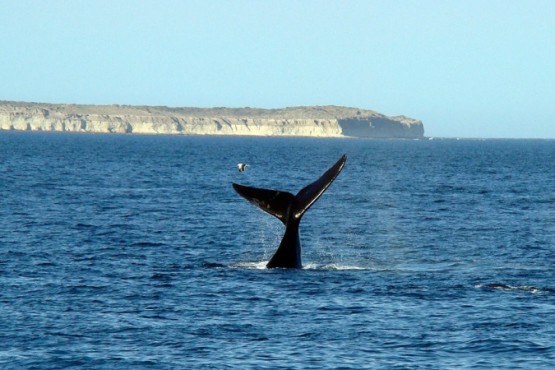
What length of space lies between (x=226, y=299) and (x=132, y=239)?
14.6 meters

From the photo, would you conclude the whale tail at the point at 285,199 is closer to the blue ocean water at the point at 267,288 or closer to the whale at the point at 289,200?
the whale at the point at 289,200

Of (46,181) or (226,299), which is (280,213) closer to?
(226,299)

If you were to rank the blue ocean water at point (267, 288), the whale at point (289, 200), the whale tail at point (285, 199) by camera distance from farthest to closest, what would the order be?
the whale tail at point (285, 199), the whale at point (289, 200), the blue ocean water at point (267, 288)

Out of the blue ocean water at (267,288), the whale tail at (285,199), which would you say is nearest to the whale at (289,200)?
the whale tail at (285,199)

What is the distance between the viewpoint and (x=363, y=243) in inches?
1529

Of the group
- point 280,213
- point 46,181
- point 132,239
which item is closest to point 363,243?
point 132,239

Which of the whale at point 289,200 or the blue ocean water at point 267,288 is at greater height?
the whale at point 289,200

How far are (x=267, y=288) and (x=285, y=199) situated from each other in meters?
A: 2.38

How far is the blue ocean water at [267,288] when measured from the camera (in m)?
19.6

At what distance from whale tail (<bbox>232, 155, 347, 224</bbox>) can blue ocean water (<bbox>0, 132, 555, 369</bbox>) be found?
1669mm

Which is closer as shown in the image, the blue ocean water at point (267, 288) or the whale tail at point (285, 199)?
the blue ocean water at point (267, 288)

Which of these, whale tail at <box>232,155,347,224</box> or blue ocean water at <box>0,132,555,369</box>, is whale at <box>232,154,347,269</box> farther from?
blue ocean water at <box>0,132,555,369</box>

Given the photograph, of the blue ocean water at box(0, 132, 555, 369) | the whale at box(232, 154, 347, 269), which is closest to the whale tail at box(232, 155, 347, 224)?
the whale at box(232, 154, 347, 269)

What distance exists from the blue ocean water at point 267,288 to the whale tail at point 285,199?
65.7 inches
